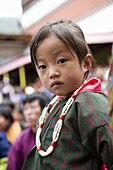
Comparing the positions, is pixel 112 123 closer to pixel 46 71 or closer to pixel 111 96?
pixel 111 96

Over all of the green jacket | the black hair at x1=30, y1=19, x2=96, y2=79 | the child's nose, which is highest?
the black hair at x1=30, y1=19, x2=96, y2=79

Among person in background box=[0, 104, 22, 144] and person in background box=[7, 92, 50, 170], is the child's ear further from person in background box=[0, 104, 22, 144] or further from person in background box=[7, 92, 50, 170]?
person in background box=[0, 104, 22, 144]

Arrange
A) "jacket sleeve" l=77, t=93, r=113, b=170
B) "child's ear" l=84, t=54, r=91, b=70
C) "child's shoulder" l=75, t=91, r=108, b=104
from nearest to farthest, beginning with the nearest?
"jacket sleeve" l=77, t=93, r=113, b=170 → "child's shoulder" l=75, t=91, r=108, b=104 → "child's ear" l=84, t=54, r=91, b=70

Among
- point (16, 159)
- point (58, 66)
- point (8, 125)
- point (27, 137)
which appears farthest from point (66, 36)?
point (8, 125)

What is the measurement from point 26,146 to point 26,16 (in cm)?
860

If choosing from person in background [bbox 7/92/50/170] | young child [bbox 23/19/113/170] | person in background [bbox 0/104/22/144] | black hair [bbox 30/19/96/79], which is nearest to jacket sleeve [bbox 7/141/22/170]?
person in background [bbox 7/92/50/170]

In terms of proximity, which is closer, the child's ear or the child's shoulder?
the child's shoulder

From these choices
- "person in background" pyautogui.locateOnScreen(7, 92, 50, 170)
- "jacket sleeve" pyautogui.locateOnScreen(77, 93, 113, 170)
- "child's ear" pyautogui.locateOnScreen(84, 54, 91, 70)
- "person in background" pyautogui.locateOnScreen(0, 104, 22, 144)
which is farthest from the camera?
"person in background" pyautogui.locateOnScreen(0, 104, 22, 144)

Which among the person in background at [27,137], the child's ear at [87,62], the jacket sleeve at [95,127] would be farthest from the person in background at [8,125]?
the jacket sleeve at [95,127]

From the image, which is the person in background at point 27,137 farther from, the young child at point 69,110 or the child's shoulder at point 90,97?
the child's shoulder at point 90,97

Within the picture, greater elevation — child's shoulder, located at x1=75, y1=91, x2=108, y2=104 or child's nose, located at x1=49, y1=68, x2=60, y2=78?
child's nose, located at x1=49, y1=68, x2=60, y2=78

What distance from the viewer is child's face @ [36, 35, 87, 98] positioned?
35.4 inches

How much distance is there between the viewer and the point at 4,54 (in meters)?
9.88

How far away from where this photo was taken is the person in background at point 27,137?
6.49ft
